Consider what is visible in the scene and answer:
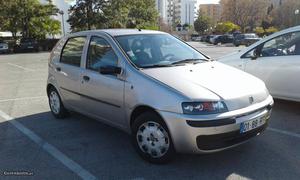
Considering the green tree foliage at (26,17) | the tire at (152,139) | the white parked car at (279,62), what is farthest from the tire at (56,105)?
the green tree foliage at (26,17)

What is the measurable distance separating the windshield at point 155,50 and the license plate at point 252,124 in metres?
1.30

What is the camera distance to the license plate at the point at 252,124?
3.56m

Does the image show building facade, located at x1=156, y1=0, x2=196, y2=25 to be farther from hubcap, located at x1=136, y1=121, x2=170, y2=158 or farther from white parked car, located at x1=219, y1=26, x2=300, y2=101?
hubcap, located at x1=136, y1=121, x2=170, y2=158

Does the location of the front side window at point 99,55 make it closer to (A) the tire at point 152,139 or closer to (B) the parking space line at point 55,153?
(A) the tire at point 152,139

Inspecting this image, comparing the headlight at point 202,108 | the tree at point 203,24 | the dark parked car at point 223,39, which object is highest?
the tree at point 203,24

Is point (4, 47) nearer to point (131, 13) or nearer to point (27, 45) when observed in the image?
point (27, 45)

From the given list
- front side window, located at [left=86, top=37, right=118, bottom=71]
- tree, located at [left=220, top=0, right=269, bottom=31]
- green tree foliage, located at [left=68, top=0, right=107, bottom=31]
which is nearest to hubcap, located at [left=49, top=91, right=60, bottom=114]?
front side window, located at [left=86, top=37, right=118, bottom=71]

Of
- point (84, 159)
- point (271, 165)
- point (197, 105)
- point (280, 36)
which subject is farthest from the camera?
point (280, 36)

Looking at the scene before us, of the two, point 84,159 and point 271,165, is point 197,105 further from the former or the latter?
point 84,159

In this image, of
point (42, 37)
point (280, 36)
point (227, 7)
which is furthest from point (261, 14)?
point (280, 36)

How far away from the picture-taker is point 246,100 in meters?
3.65

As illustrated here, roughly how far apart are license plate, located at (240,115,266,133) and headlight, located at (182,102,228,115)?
0.34 m

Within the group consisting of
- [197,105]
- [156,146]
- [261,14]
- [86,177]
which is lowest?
[86,177]

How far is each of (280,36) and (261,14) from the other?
66.8m
